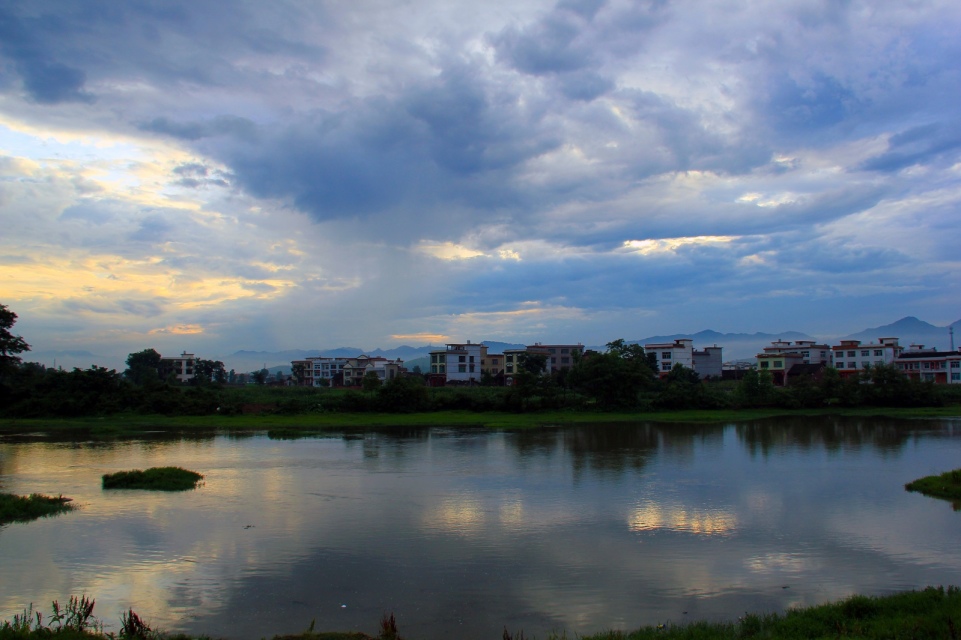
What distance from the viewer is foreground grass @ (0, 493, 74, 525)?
1330cm

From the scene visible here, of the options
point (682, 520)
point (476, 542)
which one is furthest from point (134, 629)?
point (682, 520)

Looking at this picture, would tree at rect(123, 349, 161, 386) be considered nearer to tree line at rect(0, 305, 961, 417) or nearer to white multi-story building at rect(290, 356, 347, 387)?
white multi-story building at rect(290, 356, 347, 387)

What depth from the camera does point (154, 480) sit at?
17188 millimetres

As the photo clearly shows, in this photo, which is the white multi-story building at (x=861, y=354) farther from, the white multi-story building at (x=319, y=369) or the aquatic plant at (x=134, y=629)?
the aquatic plant at (x=134, y=629)

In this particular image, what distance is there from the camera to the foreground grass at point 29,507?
13304mm

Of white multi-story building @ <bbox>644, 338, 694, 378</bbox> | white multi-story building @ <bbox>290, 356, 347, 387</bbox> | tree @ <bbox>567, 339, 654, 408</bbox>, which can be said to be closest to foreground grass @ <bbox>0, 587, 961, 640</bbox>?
tree @ <bbox>567, 339, 654, 408</bbox>

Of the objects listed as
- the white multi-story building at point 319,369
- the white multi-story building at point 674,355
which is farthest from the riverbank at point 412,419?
the white multi-story building at point 319,369

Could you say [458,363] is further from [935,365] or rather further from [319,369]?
[935,365]

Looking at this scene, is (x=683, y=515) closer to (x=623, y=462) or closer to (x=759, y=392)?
(x=623, y=462)

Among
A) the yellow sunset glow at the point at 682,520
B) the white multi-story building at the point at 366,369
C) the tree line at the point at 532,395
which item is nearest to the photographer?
the yellow sunset glow at the point at 682,520

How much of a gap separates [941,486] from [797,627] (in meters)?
11.4

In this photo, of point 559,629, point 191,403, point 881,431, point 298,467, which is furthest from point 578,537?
point 191,403

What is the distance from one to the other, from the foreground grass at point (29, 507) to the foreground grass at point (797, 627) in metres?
6.73

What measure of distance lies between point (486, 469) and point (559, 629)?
42.7 feet
